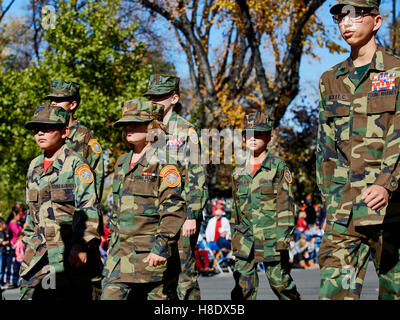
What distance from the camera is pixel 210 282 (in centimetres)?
1433

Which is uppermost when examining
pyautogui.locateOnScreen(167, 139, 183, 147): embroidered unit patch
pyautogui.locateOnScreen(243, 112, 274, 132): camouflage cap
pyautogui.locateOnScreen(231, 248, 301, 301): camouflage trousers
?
pyautogui.locateOnScreen(243, 112, 274, 132): camouflage cap

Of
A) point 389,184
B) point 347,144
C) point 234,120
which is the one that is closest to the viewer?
point 389,184

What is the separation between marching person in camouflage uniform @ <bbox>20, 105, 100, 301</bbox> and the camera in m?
6.00

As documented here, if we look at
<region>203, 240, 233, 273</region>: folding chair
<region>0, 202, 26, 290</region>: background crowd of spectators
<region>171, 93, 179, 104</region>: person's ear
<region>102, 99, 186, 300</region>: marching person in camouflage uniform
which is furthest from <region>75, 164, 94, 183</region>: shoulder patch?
<region>203, 240, 233, 273</region>: folding chair

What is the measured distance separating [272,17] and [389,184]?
1749 centimetres

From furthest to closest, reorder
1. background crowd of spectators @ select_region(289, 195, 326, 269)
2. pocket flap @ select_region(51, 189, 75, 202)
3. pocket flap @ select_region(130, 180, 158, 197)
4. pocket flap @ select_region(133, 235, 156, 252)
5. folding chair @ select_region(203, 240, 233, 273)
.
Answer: background crowd of spectators @ select_region(289, 195, 326, 269) → folding chair @ select_region(203, 240, 233, 273) → pocket flap @ select_region(51, 189, 75, 202) → pocket flap @ select_region(130, 180, 158, 197) → pocket flap @ select_region(133, 235, 156, 252)

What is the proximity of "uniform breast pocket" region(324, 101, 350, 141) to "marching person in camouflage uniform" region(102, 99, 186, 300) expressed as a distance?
1.46 metres

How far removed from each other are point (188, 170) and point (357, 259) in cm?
289

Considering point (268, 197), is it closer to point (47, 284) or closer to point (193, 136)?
point (193, 136)

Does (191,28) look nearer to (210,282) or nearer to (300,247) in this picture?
(300,247)

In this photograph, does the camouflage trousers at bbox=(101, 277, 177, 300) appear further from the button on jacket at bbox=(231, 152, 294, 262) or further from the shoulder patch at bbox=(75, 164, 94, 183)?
the button on jacket at bbox=(231, 152, 294, 262)

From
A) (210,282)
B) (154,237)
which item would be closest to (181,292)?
(154,237)

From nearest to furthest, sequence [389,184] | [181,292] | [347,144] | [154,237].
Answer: [389,184] → [347,144] → [154,237] → [181,292]

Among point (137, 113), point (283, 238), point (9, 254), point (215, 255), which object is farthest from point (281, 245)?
point (215, 255)
